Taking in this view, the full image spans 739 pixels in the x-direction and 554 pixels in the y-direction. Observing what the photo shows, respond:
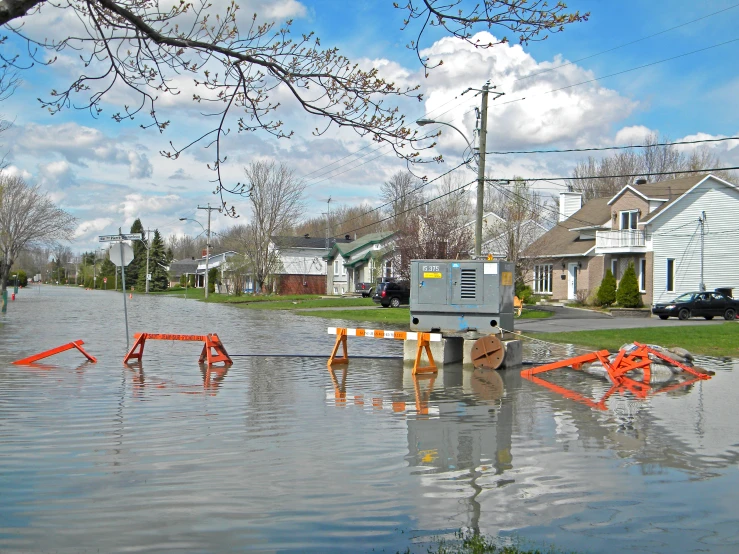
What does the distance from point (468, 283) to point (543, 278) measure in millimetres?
38099

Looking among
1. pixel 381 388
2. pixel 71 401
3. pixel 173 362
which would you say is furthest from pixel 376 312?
pixel 71 401

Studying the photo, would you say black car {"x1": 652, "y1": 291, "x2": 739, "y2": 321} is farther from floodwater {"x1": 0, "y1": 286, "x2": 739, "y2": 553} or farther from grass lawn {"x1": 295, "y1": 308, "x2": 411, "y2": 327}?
floodwater {"x1": 0, "y1": 286, "x2": 739, "y2": 553}

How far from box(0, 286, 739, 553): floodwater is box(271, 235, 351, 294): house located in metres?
69.9

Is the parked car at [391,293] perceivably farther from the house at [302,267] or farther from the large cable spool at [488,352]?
the house at [302,267]

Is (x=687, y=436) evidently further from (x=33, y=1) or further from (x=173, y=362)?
(x=173, y=362)

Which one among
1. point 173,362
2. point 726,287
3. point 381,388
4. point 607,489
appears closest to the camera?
point 607,489

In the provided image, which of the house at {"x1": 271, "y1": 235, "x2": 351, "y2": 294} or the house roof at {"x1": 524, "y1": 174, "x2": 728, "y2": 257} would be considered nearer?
the house roof at {"x1": 524, "y1": 174, "x2": 728, "y2": 257}

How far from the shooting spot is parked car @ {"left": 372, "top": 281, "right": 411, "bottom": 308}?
158ft

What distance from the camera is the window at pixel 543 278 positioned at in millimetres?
54094

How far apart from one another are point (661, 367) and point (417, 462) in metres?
9.59

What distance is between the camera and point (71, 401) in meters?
11.6

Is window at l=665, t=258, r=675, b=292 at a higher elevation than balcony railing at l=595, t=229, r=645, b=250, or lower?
lower

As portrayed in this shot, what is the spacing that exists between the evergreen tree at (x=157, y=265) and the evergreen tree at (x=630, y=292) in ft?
269

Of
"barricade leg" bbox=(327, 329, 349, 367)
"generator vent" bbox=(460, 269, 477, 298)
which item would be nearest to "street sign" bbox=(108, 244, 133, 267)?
"barricade leg" bbox=(327, 329, 349, 367)
